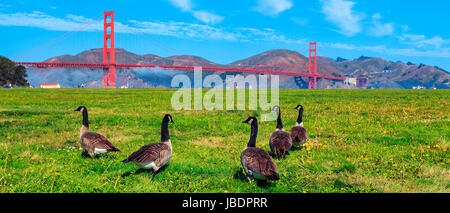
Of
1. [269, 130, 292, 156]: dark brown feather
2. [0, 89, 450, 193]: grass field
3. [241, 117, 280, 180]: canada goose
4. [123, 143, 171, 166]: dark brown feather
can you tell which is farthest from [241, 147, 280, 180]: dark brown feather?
[123, 143, 171, 166]: dark brown feather

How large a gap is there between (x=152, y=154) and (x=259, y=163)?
2454 millimetres

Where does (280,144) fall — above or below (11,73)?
below

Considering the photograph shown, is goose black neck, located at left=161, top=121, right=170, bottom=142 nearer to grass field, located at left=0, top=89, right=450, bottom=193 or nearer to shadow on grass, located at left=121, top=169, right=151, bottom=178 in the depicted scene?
grass field, located at left=0, top=89, right=450, bottom=193

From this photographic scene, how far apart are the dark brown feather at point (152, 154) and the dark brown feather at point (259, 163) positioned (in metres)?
1.93

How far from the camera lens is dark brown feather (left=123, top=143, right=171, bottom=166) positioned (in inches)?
268

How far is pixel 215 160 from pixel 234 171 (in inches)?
44.2

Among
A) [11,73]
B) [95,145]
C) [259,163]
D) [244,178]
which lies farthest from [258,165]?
[11,73]

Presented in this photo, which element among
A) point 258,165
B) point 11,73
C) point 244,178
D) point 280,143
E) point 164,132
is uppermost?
point 11,73

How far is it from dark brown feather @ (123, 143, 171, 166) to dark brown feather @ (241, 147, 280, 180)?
75.8 inches

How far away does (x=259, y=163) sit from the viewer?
20.9ft

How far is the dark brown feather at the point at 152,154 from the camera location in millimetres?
6805

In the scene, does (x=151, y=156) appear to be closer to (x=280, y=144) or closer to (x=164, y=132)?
(x=164, y=132)
